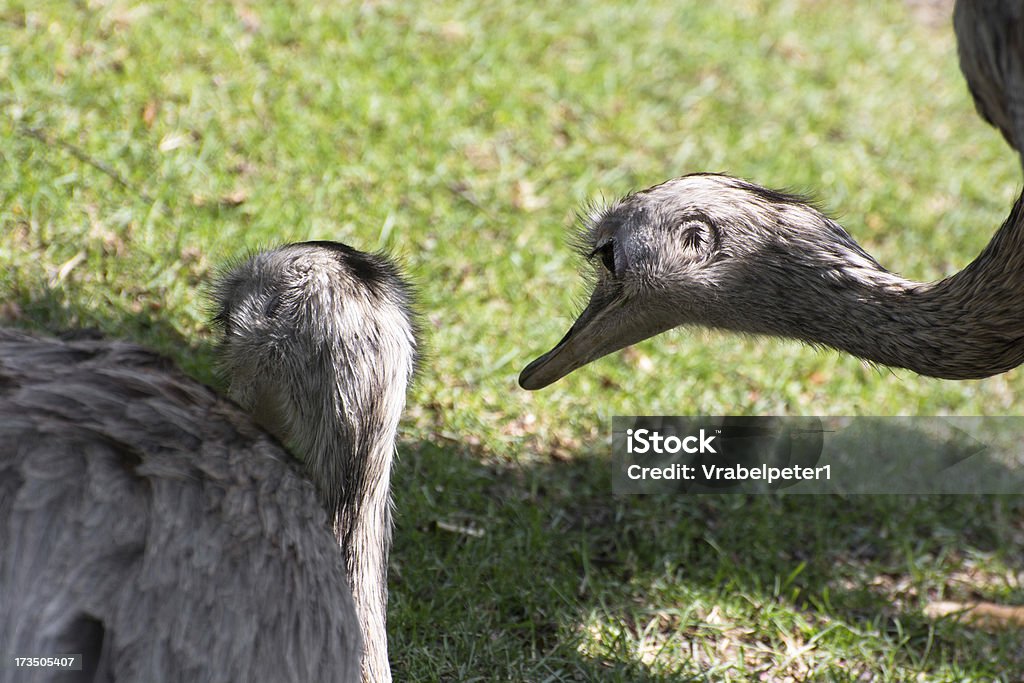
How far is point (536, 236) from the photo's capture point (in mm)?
5457

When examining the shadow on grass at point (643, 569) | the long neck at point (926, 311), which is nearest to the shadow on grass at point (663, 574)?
the shadow on grass at point (643, 569)

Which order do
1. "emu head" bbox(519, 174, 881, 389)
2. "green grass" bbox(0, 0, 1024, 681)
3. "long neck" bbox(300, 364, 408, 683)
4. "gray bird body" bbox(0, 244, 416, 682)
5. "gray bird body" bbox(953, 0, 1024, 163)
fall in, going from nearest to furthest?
"gray bird body" bbox(0, 244, 416, 682)
"long neck" bbox(300, 364, 408, 683)
"gray bird body" bbox(953, 0, 1024, 163)
"emu head" bbox(519, 174, 881, 389)
"green grass" bbox(0, 0, 1024, 681)

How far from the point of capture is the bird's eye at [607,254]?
12.3 feet

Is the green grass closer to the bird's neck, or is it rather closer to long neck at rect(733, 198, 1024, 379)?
the bird's neck

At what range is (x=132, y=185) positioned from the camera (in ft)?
16.4

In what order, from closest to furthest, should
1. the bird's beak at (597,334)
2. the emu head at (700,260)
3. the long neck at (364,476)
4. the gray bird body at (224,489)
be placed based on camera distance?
the gray bird body at (224,489)
the long neck at (364,476)
the emu head at (700,260)
the bird's beak at (597,334)

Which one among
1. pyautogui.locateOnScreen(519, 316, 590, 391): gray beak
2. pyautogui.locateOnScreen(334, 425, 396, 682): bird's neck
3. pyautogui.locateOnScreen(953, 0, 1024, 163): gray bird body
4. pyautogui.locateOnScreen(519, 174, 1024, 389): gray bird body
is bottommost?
pyautogui.locateOnScreen(334, 425, 396, 682): bird's neck

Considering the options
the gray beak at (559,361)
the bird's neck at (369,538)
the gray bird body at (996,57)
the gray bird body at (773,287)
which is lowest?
the bird's neck at (369,538)

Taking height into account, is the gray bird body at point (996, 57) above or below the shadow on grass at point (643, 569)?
above

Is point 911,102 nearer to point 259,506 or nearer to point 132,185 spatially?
point 132,185

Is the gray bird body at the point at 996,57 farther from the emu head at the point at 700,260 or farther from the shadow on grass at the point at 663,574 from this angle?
the shadow on grass at the point at 663,574

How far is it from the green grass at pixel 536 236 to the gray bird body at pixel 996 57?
3.70 ft

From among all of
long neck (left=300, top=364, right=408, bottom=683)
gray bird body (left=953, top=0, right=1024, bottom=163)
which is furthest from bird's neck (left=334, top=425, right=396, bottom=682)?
gray bird body (left=953, top=0, right=1024, bottom=163)

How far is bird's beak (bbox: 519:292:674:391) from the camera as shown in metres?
3.75
